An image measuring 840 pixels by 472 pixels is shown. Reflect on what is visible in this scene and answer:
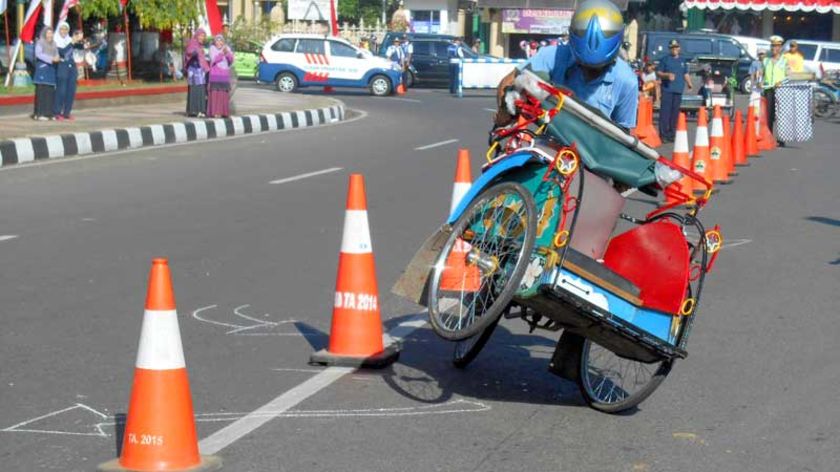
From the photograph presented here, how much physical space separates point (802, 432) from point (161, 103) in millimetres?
25487

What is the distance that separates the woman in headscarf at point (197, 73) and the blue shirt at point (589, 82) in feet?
62.2

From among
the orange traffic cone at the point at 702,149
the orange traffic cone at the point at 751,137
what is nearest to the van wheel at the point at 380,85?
the orange traffic cone at the point at 751,137

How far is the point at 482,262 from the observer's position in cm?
581

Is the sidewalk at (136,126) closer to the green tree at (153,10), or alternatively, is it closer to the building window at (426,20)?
the green tree at (153,10)

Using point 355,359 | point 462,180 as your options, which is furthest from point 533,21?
point 355,359

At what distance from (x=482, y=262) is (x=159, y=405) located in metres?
1.46

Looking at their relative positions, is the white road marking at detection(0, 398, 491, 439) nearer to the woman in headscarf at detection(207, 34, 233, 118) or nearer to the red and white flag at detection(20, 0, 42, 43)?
the woman in headscarf at detection(207, 34, 233, 118)

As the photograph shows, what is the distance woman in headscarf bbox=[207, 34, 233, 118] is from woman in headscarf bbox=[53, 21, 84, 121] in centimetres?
240

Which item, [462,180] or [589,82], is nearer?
A: [589,82]

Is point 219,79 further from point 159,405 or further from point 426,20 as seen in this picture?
point 426,20

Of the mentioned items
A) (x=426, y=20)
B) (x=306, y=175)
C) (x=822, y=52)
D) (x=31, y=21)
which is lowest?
(x=426, y=20)

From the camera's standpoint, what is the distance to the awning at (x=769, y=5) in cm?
5134

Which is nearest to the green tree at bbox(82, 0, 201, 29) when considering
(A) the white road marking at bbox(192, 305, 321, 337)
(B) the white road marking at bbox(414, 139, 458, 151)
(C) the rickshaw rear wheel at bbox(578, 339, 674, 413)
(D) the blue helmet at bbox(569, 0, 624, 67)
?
(B) the white road marking at bbox(414, 139, 458, 151)

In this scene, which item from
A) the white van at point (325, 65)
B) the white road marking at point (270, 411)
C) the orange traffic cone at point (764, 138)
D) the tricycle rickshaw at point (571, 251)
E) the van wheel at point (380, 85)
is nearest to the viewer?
the white road marking at point (270, 411)
